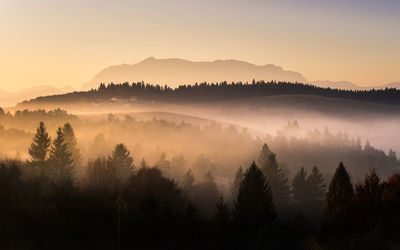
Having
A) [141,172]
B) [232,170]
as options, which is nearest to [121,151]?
[141,172]

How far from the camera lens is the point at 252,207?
261 feet

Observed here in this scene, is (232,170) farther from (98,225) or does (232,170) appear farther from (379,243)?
(379,243)

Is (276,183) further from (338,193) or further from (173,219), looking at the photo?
(173,219)

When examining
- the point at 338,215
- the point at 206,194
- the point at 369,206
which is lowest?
the point at 206,194

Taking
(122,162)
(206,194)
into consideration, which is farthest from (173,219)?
(122,162)

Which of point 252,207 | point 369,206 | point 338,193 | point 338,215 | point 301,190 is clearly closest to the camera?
point 369,206

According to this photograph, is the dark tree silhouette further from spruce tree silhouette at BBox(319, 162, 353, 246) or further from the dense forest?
spruce tree silhouette at BBox(319, 162, 353, 246)

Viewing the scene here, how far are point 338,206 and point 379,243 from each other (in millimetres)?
27018

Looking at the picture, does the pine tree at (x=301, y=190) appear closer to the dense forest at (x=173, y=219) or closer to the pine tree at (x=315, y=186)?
the pine tree at (x=315, y=186)

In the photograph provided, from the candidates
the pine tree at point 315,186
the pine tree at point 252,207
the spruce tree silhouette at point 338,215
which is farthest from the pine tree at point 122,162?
the spruce tree silhouette at point 338,215

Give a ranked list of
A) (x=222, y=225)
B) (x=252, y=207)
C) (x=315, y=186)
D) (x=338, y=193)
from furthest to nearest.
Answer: (x=315, y=186)
(x=252, y=207)
(x=222, y=225)
(x=338, y=193)

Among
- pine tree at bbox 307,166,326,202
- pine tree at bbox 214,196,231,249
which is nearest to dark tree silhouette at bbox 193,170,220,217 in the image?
pine tree at bbox 307,166,326,202

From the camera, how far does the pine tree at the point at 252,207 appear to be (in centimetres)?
7694

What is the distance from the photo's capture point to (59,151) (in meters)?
124
